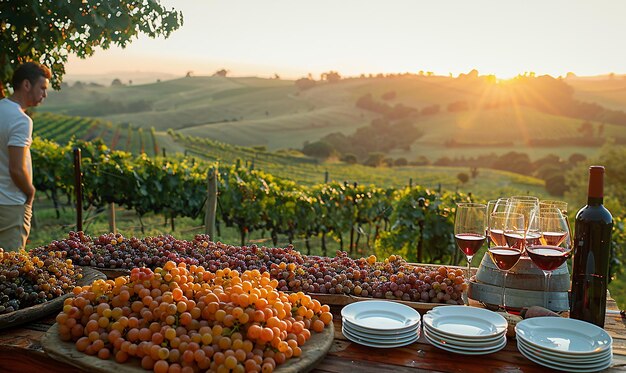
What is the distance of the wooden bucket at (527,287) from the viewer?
222cm

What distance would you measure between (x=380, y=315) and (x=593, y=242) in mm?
798

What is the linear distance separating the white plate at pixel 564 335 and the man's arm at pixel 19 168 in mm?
3345

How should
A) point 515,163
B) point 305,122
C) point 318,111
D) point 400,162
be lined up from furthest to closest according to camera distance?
1. point 318,111
2. point 305,122
3. point 400,162
4. point 515,163

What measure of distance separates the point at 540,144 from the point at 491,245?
3916 cm

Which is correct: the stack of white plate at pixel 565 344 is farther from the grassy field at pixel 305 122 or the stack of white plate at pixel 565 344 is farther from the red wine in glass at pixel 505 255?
the grassy field at pixel 305 122

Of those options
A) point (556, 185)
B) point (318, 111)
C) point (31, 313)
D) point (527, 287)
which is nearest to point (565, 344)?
point (527, 287)

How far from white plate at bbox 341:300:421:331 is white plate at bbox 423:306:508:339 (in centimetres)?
7

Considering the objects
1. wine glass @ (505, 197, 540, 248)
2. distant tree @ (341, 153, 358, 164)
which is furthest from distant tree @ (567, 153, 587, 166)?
wine glass @ (505, 197, 540, 248)

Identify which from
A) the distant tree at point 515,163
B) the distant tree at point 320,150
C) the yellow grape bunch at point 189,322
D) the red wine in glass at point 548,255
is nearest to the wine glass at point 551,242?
the red wine in glass at point 548,255

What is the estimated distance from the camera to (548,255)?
1969mm

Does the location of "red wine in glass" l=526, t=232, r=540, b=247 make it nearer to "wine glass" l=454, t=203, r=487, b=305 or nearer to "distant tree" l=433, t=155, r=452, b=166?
"wine glass" l=454, t=203, r=487, b=305

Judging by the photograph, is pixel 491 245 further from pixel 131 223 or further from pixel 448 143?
pixel 448 143

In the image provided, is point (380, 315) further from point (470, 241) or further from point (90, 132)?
point (90, 132)

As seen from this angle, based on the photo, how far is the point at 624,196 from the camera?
19.3 m
